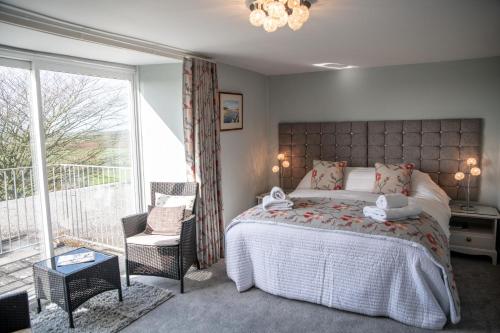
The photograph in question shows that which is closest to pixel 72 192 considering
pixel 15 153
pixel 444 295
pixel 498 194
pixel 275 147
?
pixel 15 153

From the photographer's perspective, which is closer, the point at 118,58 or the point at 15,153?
the point at 15,153

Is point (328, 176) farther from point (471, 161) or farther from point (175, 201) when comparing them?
point (175, 201)

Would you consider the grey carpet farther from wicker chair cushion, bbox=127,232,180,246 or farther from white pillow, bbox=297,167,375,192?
white pillow, bbox=297,167,375,192

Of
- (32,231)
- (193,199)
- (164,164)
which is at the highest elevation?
(164,164)

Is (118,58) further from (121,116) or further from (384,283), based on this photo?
(384,283)

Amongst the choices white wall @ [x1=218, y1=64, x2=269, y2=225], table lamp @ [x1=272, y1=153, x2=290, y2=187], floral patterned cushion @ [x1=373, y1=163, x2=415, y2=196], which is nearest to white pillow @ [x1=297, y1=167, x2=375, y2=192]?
floral patterned cushion @ [x1=373, y1=163, x2=415, y2=196]

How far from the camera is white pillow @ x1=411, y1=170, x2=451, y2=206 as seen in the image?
4043 mm

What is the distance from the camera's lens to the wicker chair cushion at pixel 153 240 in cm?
329

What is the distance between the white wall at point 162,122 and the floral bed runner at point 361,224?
116 cm

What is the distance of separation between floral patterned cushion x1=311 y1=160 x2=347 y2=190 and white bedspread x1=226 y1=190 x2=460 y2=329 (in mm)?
1270

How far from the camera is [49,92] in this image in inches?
137

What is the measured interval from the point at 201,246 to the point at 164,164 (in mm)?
1043

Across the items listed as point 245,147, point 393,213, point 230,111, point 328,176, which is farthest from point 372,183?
point 230,111

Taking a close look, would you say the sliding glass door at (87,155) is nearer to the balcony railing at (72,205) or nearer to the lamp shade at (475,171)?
the balcony railing at (72,205)
